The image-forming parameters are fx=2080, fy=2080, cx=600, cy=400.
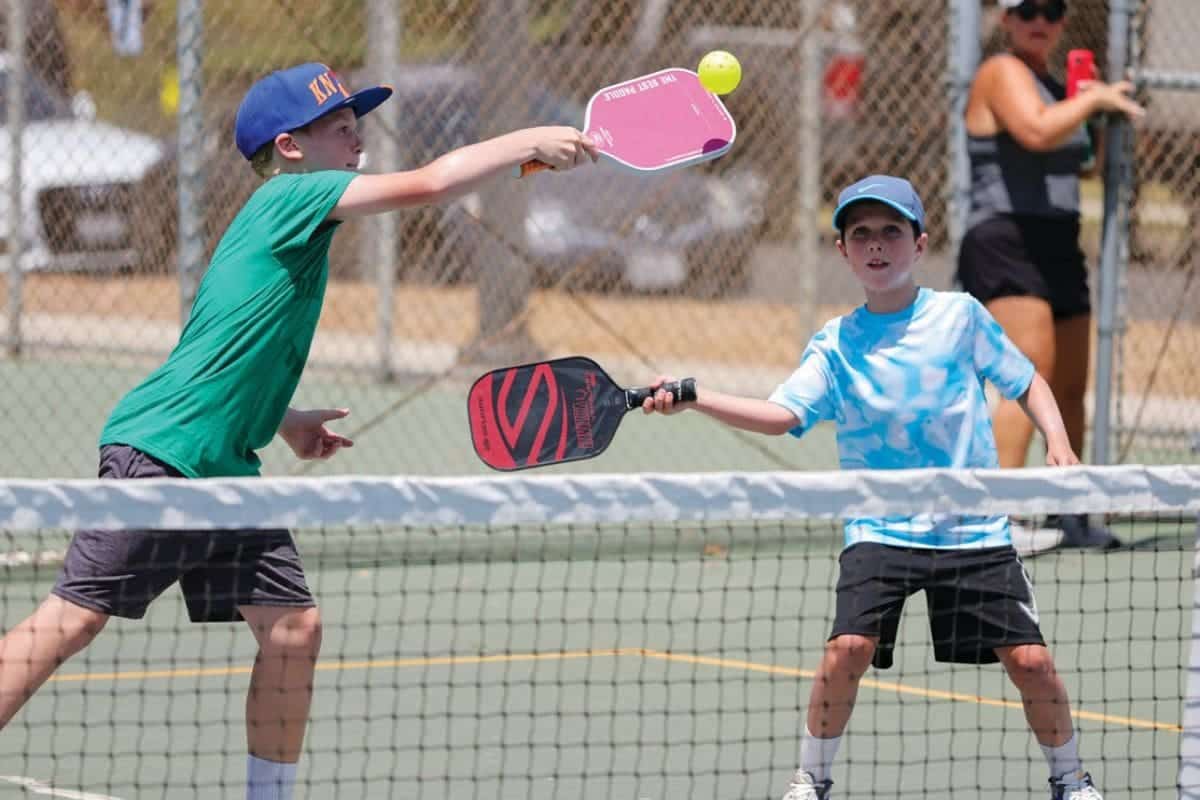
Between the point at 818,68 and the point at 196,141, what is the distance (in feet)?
13.6

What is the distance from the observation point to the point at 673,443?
10.5 metres

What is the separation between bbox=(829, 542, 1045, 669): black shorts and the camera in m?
4.41

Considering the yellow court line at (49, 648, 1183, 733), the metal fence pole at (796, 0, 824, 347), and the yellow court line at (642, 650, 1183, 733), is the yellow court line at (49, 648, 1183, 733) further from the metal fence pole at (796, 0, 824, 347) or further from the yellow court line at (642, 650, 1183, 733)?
the metal fence pole at (796, 0, 824, 347)

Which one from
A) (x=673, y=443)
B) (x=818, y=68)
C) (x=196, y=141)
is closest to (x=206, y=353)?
(x=196, y=141)

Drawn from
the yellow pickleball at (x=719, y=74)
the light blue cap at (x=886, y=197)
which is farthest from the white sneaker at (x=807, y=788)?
the yellow pickleball at (x=719, y=74)

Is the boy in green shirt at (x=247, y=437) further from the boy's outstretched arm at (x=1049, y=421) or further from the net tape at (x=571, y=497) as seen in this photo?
the boy's outstretched arm at (x=1049, y=421)

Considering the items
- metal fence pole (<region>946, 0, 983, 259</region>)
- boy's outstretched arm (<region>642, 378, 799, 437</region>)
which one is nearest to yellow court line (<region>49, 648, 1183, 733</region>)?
boy's outstretched arm (<region>642, 378, 799, 437</region>)

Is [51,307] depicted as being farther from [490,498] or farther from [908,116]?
[490,498]

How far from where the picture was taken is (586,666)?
597 cm

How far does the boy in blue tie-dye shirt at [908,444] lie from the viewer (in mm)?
4395

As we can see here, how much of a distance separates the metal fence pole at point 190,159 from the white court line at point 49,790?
3.31 metres

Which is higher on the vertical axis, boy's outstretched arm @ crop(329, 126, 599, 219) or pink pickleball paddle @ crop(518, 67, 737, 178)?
pink pickleball paddle @ crop(518, 67, 737, 178)

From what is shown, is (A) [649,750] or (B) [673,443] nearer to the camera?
(A) [649,750]

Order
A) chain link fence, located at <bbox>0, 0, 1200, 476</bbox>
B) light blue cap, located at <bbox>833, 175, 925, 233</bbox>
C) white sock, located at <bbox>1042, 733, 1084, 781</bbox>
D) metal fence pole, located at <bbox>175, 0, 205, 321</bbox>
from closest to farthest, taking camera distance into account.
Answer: white sock, located at <bbox>1042, 733, 1084, 781</bbox> → light blue cap, located at <bbox>833, 175, 925, 233</bbox> → metal fence pole, located at <bbox>175, 0, 205, 321</bbox> → chain link fence, located at <bbox>0, 0, 1200, 476</bbox>
